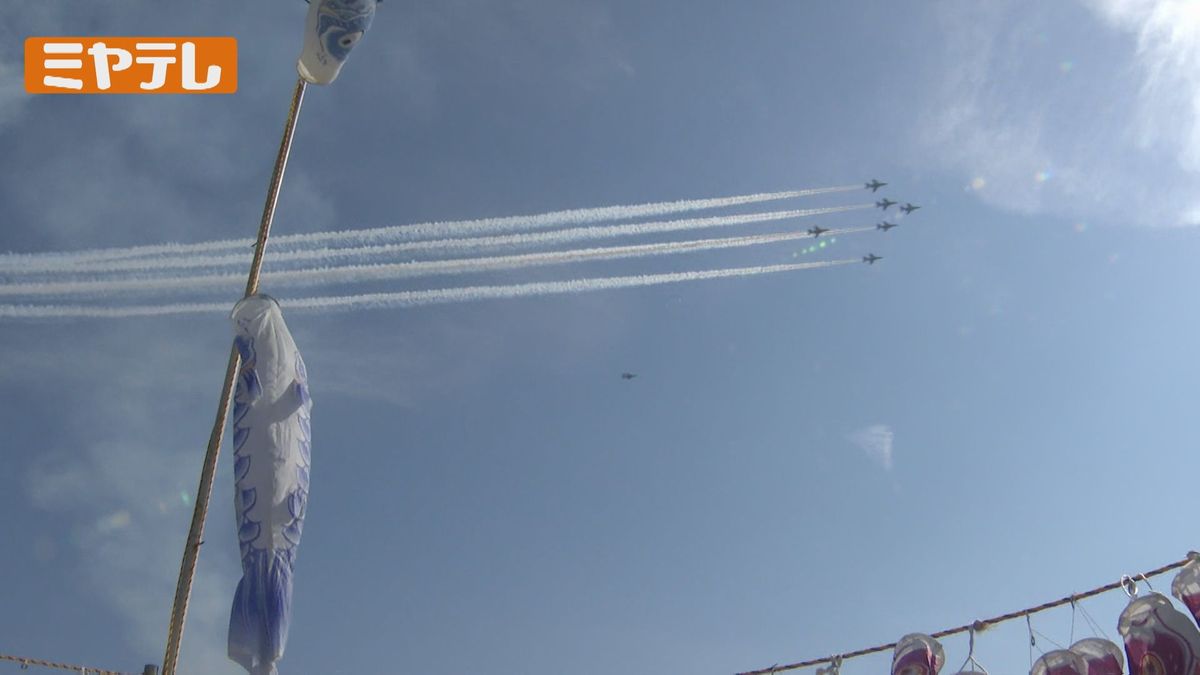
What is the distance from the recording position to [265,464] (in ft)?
32.7

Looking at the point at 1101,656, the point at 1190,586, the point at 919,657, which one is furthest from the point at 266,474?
the point at 1190,586

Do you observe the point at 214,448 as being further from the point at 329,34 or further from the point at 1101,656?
the point at 1101,656

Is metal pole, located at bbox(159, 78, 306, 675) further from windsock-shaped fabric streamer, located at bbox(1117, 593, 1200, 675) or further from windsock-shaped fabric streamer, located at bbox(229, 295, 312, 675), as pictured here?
windsock-shaped fabric streamer, located at bbox(1117, 593, 1200, 675)

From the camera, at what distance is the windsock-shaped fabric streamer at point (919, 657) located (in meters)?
13.6

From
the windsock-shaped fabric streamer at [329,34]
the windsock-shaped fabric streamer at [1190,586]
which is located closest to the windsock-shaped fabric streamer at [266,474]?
the windsock-shaped fabric streamer at [329,34]

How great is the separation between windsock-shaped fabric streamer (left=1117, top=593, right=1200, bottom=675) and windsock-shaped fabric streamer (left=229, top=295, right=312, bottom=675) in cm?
1008

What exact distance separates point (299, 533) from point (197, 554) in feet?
3.53

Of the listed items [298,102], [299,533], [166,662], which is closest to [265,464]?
[299,533]

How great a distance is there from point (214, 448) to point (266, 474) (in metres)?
0.58

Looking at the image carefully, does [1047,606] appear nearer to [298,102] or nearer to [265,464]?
[265,464]

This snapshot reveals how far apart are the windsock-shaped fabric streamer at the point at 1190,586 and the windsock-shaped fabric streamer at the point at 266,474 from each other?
10.7 m

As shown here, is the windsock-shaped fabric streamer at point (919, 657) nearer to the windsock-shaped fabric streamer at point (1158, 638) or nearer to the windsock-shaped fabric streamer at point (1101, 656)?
the windsock-shaped fabric streamer at point (1101, 656)

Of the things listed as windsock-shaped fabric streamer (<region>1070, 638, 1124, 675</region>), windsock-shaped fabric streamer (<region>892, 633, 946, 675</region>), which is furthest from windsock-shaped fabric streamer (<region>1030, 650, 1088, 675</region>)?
windsock-shaped fabric streamer (<region>892, 633, 946, 675</region>)

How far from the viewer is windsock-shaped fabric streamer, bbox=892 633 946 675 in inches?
535
